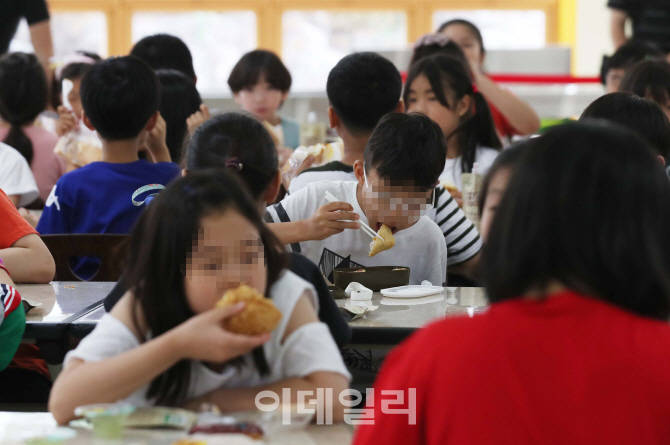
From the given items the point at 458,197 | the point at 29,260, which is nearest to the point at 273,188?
the point at 29,260

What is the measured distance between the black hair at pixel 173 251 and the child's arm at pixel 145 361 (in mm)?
62

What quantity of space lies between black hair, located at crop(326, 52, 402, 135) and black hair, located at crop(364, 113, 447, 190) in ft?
1.77

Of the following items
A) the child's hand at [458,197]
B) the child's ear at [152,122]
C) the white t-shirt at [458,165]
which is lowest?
the child's hand at [458,197]

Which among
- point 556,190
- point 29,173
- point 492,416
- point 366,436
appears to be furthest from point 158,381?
point 29,173

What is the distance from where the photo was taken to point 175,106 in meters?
3.09

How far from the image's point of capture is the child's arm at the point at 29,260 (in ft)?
6.23

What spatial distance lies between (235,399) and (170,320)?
0.15 metres

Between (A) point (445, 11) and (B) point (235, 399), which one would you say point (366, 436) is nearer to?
(B) point (235, 399)

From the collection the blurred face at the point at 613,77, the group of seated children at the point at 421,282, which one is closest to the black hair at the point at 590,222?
the group of seated children at the point at 421,282

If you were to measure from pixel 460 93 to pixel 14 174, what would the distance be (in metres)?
1.84

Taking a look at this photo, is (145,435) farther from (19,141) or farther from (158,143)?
(19,141)

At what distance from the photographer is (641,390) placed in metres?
0.72

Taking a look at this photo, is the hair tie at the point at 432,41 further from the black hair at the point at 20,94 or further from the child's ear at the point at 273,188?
the child's ear at the point at 273,188

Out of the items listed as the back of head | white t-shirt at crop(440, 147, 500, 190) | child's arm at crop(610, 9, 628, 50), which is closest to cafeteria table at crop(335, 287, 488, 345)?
white t-shirt at crop(440, 147, 500, 190)
